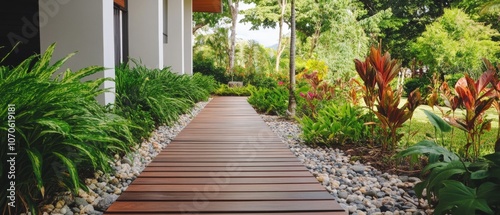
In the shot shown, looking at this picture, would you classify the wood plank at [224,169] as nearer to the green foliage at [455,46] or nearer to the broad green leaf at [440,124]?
the broad green leaf at [440,124]

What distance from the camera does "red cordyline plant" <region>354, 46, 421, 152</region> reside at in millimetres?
3484

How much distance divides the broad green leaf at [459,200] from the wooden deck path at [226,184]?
550 millimetres

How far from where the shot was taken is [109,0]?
13.4 ft

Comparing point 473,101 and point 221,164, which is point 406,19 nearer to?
point 473,101

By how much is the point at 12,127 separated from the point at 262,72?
1431cm

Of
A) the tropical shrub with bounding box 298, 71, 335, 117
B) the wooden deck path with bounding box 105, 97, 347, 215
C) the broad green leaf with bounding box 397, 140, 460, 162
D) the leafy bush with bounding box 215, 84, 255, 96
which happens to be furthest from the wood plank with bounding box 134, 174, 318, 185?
the leafy bush with bounding box 215, 84, 255, 96

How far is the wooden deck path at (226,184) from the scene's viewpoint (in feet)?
7.20

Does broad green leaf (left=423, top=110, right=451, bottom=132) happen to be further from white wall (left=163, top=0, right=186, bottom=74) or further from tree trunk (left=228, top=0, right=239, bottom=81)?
tree trunk (left=228, top=0, right=239, bottom=81)

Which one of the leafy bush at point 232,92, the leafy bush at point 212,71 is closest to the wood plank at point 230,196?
the leafy bush at point 232,92

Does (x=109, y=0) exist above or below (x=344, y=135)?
above

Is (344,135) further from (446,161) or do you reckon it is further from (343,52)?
(343,52)

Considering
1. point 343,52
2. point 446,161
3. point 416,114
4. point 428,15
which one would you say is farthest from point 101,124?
point 428,15

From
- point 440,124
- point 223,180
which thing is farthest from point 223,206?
point 440,124

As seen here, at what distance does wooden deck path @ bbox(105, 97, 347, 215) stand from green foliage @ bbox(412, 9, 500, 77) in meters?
13.4
